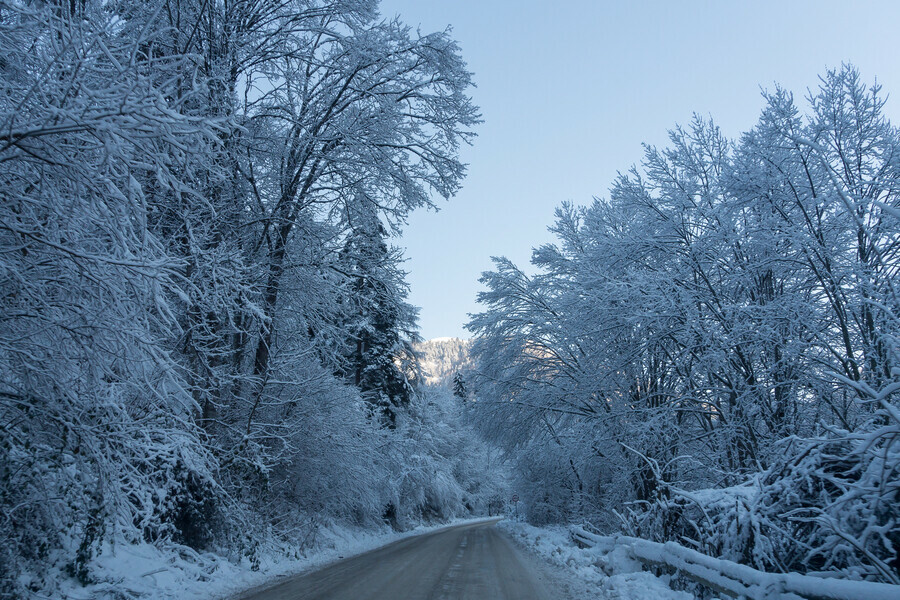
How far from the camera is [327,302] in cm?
1239

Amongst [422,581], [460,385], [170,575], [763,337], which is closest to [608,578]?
[422,581]

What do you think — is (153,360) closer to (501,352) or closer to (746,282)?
(746,282)

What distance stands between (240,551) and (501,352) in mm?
11712

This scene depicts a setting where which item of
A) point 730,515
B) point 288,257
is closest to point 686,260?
point 730,515

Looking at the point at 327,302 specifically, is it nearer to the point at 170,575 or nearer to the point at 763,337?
the point at 170,575

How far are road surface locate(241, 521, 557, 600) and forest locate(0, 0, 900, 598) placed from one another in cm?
195

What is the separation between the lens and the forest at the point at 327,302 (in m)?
4.48

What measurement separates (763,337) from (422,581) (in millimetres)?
7122

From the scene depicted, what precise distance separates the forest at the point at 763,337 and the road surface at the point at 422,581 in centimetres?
250

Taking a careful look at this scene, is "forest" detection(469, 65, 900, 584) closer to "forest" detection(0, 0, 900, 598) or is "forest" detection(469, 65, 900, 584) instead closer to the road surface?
"forest" detection(0, 0, 900, 598)

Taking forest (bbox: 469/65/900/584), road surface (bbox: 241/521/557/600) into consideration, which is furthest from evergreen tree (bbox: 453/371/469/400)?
road surface (bbox: 241/521/557/600)

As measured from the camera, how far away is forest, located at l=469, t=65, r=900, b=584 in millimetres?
5180

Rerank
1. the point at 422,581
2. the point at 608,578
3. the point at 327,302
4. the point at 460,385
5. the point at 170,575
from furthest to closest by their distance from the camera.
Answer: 1. the point at 460,385
2. the point at 327,302
3. the point at 422,581
4. the point at 608,578
5. the point at 170,575

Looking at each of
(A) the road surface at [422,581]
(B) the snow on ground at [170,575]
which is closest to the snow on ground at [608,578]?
(A) the road surface at [422,581]
